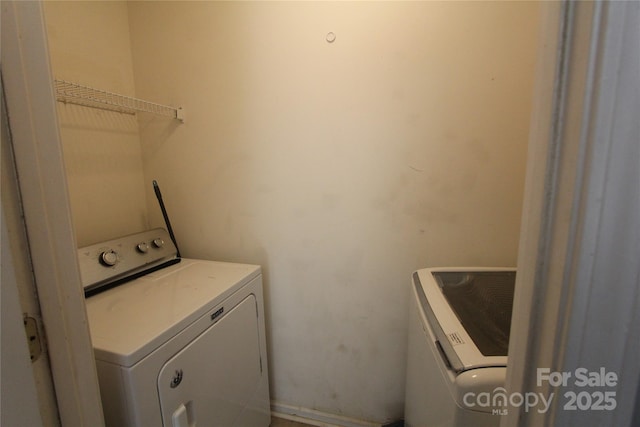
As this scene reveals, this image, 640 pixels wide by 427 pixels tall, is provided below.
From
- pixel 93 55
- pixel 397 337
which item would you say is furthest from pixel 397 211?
pixel 93 55

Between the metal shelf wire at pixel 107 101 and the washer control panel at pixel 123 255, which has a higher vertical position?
the metal shelf wire at pixel 107 101

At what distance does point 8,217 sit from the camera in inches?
16.4

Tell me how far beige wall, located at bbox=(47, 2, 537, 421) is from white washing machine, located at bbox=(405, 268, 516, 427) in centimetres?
26

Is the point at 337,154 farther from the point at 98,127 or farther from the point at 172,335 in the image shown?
the point at 98,127

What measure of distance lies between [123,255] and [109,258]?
7 centimetres

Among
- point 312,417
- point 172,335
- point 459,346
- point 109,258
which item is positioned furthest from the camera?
point 312,417

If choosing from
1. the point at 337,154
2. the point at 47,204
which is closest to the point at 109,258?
the point at 47,204

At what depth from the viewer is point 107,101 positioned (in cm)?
146

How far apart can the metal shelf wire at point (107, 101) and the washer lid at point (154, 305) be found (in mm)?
868

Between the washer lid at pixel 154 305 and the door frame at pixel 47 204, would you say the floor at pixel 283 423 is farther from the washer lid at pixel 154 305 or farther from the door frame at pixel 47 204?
the door frame at pixel 47 204

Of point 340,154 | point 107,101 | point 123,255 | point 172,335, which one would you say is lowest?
point 172,335

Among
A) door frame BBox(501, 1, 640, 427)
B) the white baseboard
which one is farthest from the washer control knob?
door frame BBox(501, 1, 640, 427)

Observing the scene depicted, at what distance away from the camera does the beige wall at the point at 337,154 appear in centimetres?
123

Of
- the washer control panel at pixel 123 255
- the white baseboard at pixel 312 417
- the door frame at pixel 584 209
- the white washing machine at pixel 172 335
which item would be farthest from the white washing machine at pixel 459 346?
the washer control panel at pixel 123 255
